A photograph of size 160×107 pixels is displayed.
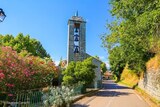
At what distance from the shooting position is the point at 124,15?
1095 inches

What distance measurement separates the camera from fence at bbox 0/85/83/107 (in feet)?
39.8

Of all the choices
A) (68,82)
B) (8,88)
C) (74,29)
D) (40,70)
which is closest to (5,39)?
(74,29)

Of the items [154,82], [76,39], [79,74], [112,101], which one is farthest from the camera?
[76,39]

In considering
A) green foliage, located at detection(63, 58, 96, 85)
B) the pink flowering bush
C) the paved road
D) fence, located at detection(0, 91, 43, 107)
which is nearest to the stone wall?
the paved road

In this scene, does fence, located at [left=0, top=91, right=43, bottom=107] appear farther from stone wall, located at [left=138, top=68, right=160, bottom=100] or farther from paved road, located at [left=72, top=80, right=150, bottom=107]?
stone wall, located at [left=138, top=68, right=160, bottom=100]

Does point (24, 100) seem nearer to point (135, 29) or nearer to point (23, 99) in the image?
point (23, 99)

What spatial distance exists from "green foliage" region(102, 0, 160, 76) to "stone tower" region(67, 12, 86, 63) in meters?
8.31

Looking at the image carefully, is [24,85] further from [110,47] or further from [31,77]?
[110,47]

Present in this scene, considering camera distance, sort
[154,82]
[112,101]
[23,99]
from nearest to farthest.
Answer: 1. [23,99]
2. [112,101]
3. [154,82]

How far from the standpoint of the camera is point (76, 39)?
4238 cm

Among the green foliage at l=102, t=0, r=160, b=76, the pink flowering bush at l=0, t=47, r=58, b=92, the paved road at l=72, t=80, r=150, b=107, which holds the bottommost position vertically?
the paved road at l=72, t=80, r=150, b=107

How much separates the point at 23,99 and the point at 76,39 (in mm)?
29969

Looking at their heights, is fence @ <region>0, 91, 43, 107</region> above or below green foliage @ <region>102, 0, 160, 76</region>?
below

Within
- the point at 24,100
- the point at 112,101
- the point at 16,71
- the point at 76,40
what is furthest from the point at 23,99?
the point at 76,40
